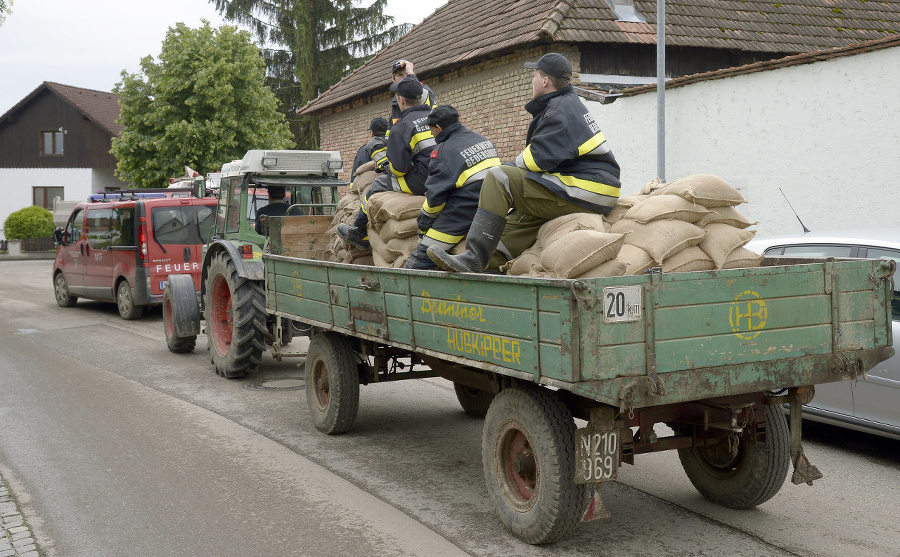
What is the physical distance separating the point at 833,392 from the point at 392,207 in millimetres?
3377

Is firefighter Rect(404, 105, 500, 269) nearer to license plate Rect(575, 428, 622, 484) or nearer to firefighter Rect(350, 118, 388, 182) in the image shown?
firefighter Rect(350, 118, 388, 182)

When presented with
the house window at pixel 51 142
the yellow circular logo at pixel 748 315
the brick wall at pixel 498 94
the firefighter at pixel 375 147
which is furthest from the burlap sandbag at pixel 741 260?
the house window at pixel 51 142

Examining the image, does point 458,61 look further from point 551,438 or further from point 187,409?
point 551,438

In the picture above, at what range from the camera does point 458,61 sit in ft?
55.6

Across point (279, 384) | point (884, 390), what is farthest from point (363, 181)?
point (884, 390)

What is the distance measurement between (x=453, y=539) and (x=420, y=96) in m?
3.43

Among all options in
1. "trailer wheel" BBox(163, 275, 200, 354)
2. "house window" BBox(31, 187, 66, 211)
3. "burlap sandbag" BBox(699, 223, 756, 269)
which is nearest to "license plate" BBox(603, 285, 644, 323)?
"burlap sandbag" BBox(699, 223, 756, 269)

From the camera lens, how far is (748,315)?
4.27 meters

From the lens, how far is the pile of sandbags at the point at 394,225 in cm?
638

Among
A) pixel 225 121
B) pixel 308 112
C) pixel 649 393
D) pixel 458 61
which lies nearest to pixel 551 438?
pixel 649 393

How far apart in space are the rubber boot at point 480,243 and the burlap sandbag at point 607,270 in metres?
0.79

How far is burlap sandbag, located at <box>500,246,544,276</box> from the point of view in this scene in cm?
494

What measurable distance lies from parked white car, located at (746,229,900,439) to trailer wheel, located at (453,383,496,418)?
98.3 inches

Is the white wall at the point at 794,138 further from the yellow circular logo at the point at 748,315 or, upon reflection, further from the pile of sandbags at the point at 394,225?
the yellow circular logo at the point at 748,315
